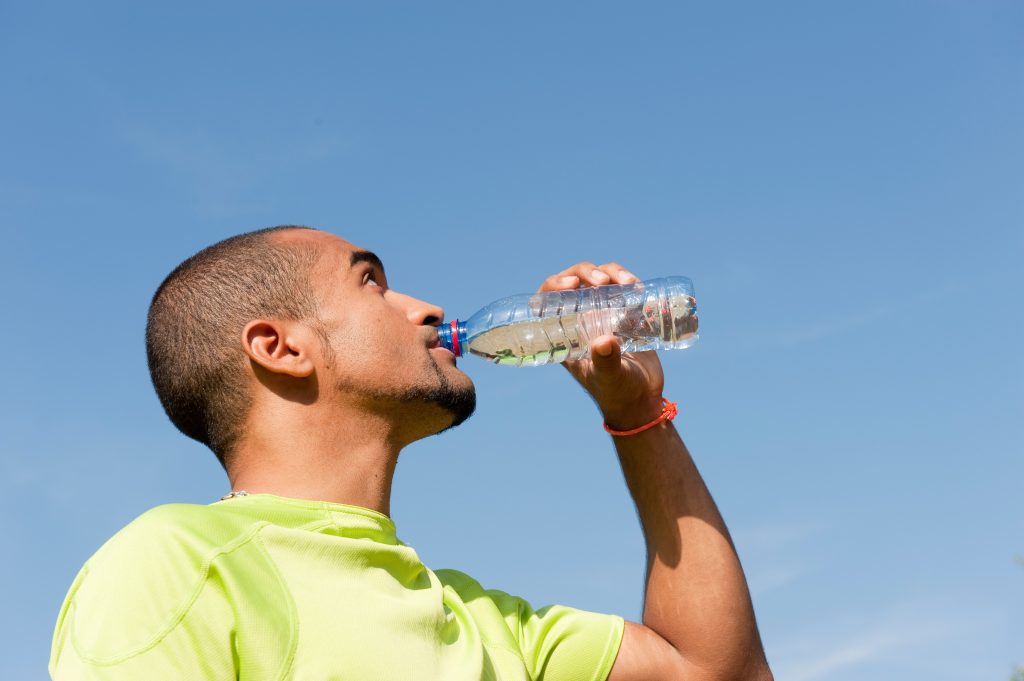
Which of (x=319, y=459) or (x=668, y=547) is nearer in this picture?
(x=319, y=459)

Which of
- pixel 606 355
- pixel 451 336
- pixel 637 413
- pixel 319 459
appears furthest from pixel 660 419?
pixel 319 459

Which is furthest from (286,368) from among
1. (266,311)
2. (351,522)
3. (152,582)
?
(152,582)

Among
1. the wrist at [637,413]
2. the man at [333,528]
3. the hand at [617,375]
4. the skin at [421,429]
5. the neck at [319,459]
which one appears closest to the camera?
the man at [333,528]

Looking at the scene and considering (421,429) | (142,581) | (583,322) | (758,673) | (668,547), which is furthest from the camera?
(583,322)

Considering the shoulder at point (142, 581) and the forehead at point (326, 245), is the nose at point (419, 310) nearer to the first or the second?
the forehead at point (326, 245)

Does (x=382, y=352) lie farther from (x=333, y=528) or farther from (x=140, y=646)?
(x=140, y=646)

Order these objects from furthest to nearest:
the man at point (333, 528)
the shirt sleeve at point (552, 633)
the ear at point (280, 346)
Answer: the shirt sleeve at point (552, 633)
the ear at point (280, 346)
the man at point (333, 528)

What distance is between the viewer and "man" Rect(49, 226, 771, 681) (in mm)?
2947

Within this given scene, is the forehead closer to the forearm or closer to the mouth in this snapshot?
the mouth

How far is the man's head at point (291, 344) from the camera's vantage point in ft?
13.1

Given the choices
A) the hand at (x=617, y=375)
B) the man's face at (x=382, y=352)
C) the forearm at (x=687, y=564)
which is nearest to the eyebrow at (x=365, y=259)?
the man's face at (x=382, y=352)

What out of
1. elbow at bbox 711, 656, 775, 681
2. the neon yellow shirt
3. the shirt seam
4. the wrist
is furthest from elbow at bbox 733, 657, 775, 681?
the shirt seam

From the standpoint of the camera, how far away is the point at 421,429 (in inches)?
163

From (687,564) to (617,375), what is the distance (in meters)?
0.79
